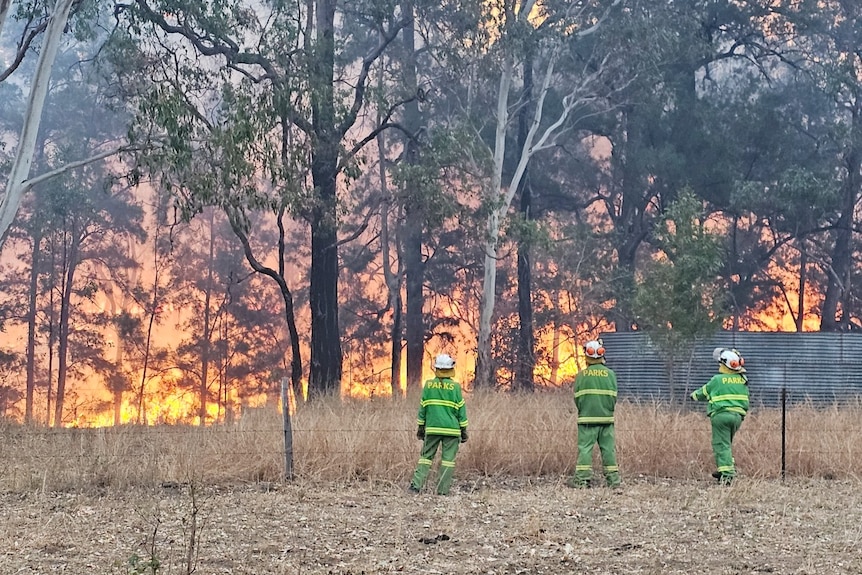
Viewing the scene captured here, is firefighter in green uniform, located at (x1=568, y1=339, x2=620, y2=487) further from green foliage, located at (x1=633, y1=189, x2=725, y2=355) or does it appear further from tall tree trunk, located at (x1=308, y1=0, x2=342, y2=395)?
tall tree trunk, located at (x1=308, y1=0, x2=342, y2=395)

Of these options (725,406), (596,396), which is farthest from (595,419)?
(725,406)

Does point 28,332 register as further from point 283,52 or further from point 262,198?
point 262,198

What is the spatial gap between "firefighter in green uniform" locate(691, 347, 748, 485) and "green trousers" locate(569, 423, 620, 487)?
3.47 feet

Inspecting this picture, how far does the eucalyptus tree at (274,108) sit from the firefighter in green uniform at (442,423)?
709 centimetres

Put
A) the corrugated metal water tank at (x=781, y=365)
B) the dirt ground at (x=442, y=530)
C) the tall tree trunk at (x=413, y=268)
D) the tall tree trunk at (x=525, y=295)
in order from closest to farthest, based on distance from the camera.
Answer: the dirt ground at (x=442, y=530) < the corrugated metal water tank at (x=781, y=365) < the tall tree trunk at (x=525, y=295) < the tall tree trunk at (x=413, y=268)

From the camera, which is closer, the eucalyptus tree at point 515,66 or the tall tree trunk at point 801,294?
the eucalyptus tree at point 515,66

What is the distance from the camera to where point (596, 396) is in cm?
1198

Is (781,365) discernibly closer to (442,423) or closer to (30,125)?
(442,423)


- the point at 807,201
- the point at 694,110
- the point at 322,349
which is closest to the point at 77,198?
the point at 322,349

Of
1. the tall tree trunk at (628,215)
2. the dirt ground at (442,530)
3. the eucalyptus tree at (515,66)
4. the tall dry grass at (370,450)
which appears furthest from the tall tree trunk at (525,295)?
the dirt ground at (442,530)

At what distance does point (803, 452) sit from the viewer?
12984mm

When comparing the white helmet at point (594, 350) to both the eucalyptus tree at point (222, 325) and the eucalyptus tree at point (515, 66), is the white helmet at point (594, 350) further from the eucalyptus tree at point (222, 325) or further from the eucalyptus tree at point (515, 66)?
the eucalyptus tree at point (222, 325)

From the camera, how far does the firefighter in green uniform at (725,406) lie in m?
12.0

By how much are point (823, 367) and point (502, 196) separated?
330 inches
